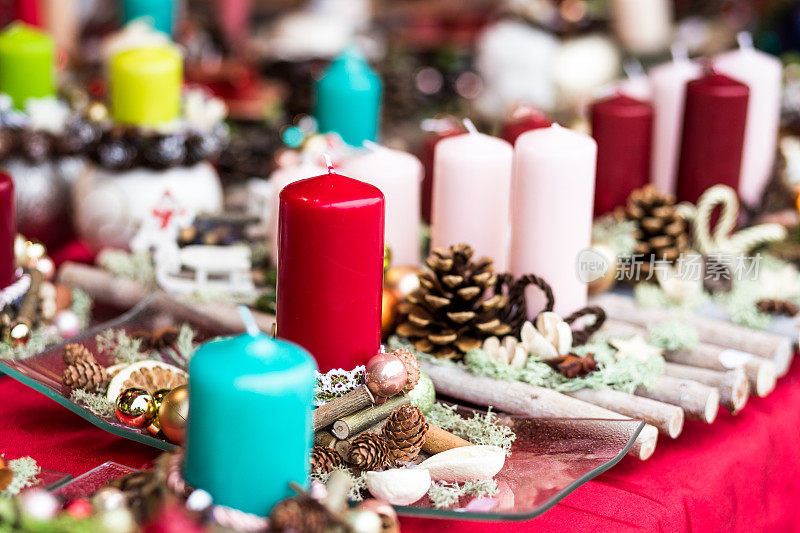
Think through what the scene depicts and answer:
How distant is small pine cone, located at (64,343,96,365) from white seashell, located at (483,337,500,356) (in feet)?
1.10

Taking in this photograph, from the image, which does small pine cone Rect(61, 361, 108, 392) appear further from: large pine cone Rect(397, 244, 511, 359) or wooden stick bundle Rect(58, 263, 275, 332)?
large pine cone Rect(397, 244, 511, 359)

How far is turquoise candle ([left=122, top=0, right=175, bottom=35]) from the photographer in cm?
160

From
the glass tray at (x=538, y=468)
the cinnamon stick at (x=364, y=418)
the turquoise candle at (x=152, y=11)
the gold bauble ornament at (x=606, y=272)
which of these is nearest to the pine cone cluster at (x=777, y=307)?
the gold bauble ornament at (x=606, y=272)

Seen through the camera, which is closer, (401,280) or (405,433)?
(405,433)

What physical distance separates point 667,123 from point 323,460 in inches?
29.2

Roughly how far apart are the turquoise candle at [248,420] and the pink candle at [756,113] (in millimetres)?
812

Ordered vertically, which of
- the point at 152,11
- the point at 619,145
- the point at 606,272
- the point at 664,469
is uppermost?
the point at 152,11

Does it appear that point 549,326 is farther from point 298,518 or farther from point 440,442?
point 298,518

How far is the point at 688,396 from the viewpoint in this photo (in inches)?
32.3

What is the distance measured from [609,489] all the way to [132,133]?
2.21ft

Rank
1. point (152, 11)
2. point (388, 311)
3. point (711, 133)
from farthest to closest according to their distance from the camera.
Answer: point (152, 11) < point (711, 133) < point (388, 311)

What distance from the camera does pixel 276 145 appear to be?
4.56ft

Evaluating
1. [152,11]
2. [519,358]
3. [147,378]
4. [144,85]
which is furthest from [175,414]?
[152,11]

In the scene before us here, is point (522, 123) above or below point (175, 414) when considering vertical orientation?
above
